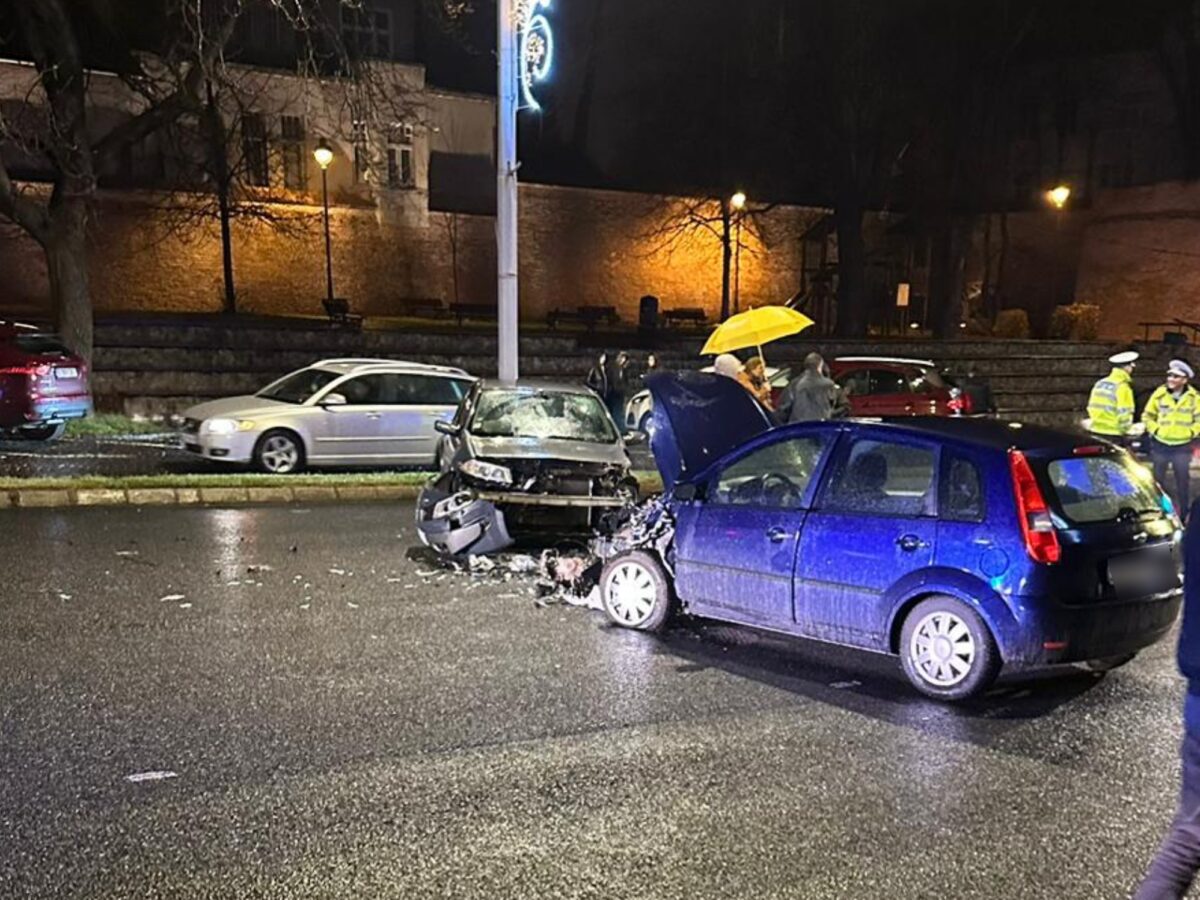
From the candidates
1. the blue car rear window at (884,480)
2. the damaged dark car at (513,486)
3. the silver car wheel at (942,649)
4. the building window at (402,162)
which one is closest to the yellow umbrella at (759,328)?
the damaged dark car at (513,486)

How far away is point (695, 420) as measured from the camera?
24.9 feet

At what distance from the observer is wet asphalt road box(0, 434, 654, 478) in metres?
13.1

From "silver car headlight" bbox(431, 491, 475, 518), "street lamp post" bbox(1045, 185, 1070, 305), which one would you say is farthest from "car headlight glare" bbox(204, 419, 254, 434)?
"street lamp post" bbox(1045, 185, 1070, 305)

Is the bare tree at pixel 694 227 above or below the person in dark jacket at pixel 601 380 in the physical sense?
above

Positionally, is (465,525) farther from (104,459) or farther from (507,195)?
(104,459)

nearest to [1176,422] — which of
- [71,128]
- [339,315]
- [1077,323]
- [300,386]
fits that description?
[300,386]

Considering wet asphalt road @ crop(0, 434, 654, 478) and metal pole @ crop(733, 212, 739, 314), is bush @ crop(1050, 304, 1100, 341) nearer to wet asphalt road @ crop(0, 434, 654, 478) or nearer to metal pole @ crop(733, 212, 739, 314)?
metal pole @ crop(733, 212, 739, 314)

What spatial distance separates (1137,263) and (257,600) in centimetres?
3678

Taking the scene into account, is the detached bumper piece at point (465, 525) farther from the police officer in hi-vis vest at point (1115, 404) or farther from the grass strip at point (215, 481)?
the police officer in hi-vis vest at point (1115, 404)

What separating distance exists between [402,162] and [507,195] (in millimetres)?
23451

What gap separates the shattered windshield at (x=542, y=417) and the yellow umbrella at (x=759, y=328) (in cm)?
171

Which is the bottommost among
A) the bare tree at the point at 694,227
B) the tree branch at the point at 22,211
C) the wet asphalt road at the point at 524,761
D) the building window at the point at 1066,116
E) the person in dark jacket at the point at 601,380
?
the wet asphalt road at the point at 524,761

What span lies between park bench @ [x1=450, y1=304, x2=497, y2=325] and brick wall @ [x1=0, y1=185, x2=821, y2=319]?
191 centimetres

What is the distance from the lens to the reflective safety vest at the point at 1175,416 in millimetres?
10297
